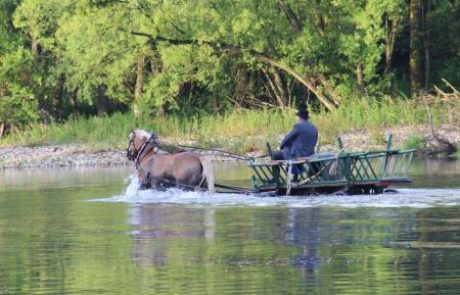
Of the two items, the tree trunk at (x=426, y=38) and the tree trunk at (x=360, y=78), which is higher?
the tree trunk at (x=426, y=38)

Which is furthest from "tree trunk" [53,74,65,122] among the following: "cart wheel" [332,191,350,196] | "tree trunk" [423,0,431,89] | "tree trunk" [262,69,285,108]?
"cart wheel" [332,191,350,196]

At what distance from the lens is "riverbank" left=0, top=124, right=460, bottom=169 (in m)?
38.3

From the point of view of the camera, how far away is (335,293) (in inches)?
493

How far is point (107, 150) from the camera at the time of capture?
44.4m

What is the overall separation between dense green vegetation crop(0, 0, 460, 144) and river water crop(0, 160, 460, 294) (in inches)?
722

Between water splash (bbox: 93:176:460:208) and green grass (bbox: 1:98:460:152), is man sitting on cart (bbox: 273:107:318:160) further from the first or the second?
green grass (bbox: 1:98:460:152)

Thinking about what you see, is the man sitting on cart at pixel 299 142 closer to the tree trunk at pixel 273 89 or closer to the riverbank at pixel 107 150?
the riverbank at pixel 107 150

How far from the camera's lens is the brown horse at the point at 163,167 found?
80.2 ft

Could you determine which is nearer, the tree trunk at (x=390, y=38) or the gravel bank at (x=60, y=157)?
the gravel bank at (x=60, y=157)

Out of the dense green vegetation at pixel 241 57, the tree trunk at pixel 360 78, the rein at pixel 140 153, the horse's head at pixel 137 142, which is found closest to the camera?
the rein at pixel 140 153

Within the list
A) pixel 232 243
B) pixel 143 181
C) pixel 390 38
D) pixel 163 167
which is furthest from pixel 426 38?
pixel 232 243

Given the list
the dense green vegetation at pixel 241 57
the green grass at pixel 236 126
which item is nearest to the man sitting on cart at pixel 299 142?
the green grass at pixel 236 126

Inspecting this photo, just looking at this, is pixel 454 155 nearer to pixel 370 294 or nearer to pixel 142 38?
pixel 142 38

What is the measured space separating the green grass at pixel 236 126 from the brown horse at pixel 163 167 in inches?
504
